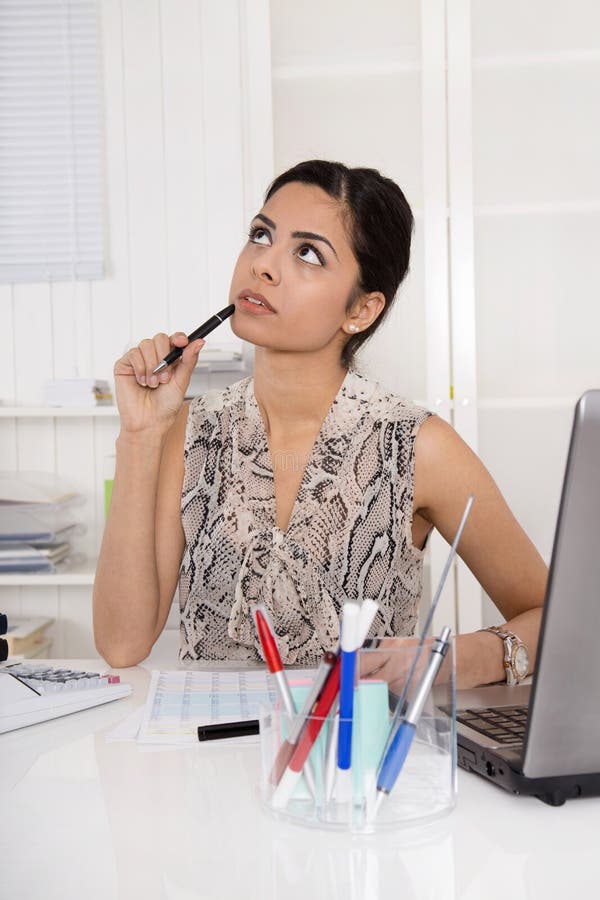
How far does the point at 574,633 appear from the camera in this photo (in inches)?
29.5

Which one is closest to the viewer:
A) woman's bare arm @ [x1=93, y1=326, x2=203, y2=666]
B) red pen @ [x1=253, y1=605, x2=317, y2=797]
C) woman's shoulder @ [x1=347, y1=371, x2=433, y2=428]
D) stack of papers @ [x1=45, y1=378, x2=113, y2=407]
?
red pen @ [x1=253, y1=605, x2=317, y2=797]

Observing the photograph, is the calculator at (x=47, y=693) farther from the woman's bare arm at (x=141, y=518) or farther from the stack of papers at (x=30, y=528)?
the stack of papers at (x=30, y=528)

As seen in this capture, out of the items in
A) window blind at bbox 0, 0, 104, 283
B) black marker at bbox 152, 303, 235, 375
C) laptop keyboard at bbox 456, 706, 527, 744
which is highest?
window blind at bbox 0, 0, 104, 283

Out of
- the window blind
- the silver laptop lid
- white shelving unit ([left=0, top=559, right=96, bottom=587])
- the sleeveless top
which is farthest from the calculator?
the window blind

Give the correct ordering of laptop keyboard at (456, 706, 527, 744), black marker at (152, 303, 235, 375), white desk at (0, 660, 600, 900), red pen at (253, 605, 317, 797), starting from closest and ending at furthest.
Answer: white desk at (0, 660, 600, 900) → red pen at (253, 605, 317, 797) → laptop keyboard at (456, 706, 527, 744) → black marker at (152, 303, 235, 375)

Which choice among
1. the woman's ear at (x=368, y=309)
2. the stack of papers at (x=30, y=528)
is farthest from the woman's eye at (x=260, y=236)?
the stack of papers at (x=30, y=528)

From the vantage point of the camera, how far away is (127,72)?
9.45ft

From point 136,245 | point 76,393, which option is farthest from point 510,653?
point 136,245

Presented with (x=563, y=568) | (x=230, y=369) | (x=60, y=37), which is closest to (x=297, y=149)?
(x=230, y=369)

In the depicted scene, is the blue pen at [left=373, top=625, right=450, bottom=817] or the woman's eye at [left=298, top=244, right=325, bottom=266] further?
the woman's eye at [left=298, top=244, right=325, bottom=266]

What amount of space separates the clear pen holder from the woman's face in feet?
2.82

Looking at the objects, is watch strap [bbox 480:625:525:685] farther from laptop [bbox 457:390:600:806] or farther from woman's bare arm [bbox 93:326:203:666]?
woman's bare arm [bbox 93:326:203:666]

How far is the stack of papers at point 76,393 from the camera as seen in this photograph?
2.76 meters

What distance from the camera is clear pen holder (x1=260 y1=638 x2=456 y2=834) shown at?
77 centimetres
